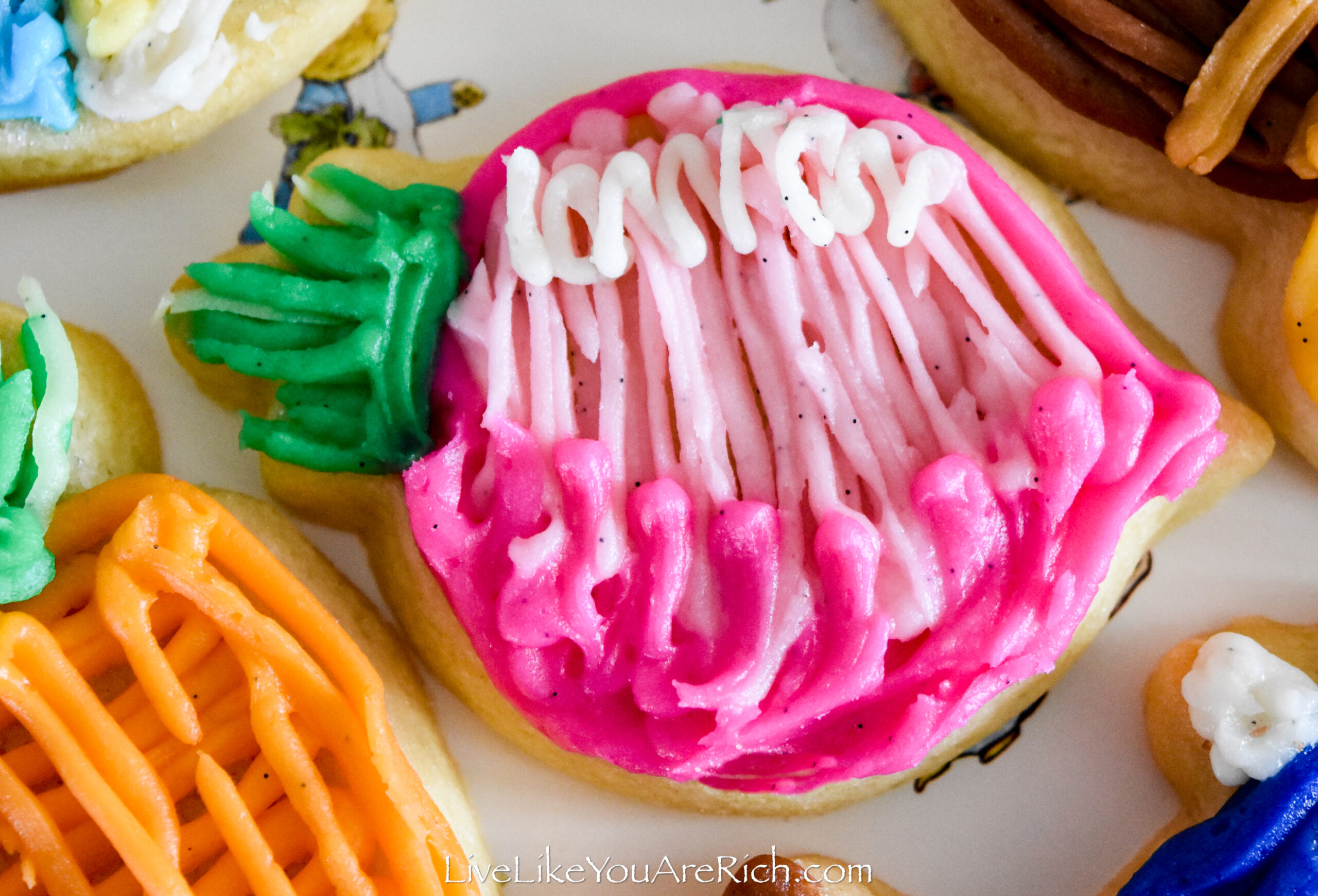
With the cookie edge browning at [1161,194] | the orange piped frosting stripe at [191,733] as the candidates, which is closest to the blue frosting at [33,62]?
the orange piped frosting stripe at [191,733]

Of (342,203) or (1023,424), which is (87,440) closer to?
(342,203)

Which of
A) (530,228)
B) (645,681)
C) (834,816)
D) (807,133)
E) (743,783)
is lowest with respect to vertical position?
(834,816)

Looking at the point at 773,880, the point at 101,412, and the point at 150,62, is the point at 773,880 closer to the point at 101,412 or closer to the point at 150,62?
the point at 101,412

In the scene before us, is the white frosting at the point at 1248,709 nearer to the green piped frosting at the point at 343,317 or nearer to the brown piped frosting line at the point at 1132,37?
the brown piped frosting line at the point at 1132,37

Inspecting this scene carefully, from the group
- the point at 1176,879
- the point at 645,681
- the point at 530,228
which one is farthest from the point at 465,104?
the point at 1176,879

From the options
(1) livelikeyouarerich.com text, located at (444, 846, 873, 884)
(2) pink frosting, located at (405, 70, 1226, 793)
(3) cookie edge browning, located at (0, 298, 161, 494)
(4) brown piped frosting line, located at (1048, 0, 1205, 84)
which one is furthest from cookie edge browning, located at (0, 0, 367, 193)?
(1) livelikeyouarerich.com text, located at (444, 846, 873, 884)

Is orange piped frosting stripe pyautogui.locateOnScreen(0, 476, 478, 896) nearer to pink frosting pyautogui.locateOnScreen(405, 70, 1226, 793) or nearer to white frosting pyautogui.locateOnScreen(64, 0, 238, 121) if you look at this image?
pink frosting pyautogui.locateOnScreen(405, 70, 1226, 793)
